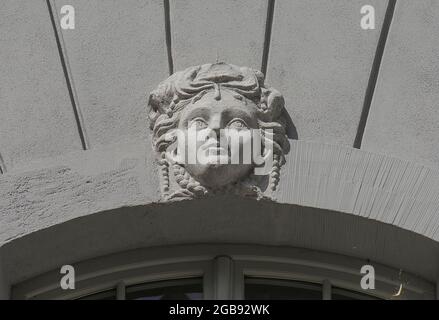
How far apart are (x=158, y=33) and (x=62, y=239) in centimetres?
143

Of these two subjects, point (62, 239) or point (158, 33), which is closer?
point (62, 239)

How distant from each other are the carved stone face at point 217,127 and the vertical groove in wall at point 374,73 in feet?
2.04

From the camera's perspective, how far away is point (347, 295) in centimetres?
783

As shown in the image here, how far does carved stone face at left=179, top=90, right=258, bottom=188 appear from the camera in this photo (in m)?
7.55

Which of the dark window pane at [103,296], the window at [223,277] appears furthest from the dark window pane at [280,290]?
the dark window pane at [103,296]

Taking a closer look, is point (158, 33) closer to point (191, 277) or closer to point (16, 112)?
point (16, 112)

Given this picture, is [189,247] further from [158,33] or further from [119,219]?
[158,33]

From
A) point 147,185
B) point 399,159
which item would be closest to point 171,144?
point 147,185

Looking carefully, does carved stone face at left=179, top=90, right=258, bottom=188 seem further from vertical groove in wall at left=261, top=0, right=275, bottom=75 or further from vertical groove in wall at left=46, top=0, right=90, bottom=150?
vertical groove in wall at left=46, top=0, right=90, bottom=150

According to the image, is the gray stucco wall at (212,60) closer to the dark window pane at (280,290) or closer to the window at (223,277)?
the window at (223,277)

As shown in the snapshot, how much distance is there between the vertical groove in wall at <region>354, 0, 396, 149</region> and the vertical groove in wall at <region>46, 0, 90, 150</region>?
154 cm
